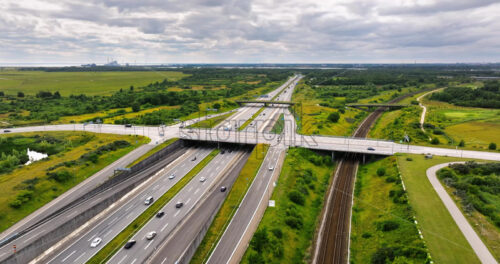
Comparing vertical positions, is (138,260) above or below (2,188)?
below

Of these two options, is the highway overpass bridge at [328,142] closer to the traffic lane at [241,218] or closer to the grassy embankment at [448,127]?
the grassy embankment at [448,127]

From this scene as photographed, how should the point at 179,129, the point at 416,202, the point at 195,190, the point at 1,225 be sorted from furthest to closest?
1. the point at 179,129
2. the point at 195,190
3. the point at 416,202
4. the point at 1,225

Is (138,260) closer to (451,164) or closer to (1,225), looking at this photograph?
(1,225)

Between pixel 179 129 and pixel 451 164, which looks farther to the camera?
pixel 179 129

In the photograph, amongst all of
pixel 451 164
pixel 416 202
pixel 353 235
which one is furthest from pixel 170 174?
pixel 451 164

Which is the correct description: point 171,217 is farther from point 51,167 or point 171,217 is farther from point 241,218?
point 51,167

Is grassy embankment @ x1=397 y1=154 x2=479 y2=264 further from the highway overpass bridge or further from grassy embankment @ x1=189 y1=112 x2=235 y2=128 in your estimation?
grassy embankment @ x1=189 y1=112 x2=235 y2=128

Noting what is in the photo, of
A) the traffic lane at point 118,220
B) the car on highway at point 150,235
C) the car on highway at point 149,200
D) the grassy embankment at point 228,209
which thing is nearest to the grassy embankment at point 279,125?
the grassy embankment at point 228,209
